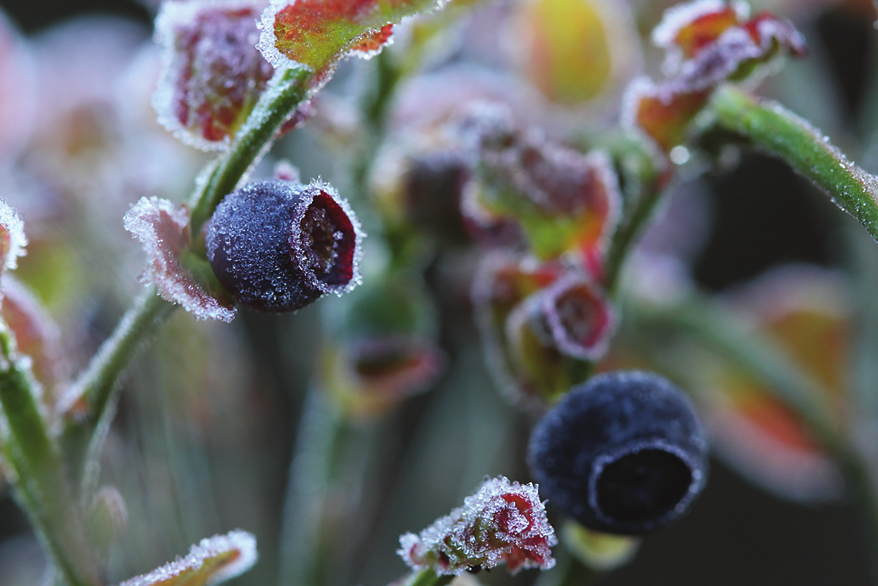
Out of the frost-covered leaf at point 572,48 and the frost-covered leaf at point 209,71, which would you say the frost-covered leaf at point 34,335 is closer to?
the frost-covered leaf at point 209,71

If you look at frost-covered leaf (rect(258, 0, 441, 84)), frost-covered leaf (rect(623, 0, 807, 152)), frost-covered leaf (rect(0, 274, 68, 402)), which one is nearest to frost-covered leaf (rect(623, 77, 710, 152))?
frost-covered leaf (rect(623, 0, 807, 152))

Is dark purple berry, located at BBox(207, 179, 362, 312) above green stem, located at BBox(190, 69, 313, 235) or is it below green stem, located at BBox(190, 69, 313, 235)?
below

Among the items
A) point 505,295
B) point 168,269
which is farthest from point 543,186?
point 168,269

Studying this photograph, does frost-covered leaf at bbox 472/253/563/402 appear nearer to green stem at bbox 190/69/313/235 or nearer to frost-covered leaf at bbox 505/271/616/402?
frost-covered leaf at bbox 505/271/616/402

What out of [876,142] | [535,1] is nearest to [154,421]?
[535,1]

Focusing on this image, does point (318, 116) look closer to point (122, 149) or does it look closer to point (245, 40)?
point (245, 40)

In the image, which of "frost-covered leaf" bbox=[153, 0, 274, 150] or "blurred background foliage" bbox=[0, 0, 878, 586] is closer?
"frost-covered leaf" bbox=[153, 0, 274, 150]

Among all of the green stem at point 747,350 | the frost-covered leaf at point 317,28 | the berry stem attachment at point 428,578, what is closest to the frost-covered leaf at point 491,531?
the berry stem attachment at point 428,578
